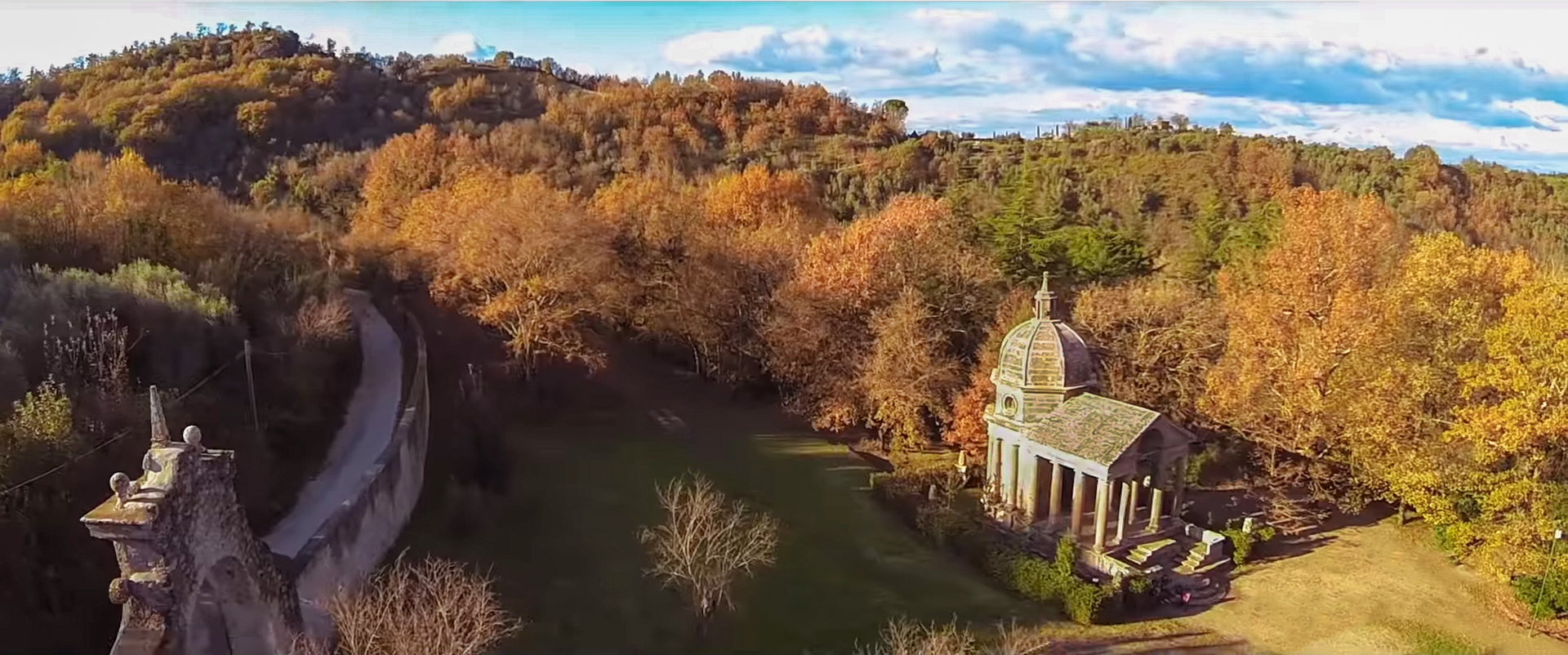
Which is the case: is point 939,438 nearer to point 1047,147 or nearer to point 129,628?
point 129,628

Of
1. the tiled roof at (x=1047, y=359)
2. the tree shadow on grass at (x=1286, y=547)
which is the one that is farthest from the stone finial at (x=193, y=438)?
→ the tree shadow on grass at (x=1286, y=547)

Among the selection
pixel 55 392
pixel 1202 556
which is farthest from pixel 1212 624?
pixel 55 392

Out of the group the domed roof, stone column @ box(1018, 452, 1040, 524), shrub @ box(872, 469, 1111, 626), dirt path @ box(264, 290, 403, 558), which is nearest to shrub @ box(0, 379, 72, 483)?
dirt path @ box(264, 290, 403, 558)

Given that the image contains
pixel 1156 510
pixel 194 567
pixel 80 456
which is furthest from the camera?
pixel 1156 510

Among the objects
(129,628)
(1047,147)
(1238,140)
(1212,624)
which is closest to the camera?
(129,628)

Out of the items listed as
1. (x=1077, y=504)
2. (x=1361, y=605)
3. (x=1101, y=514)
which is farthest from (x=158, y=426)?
(x=1361, y=605)

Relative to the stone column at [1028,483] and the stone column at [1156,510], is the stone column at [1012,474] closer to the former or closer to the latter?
the stone column at [1028,483]

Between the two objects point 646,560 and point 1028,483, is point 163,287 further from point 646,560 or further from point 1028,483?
point 1028,483
